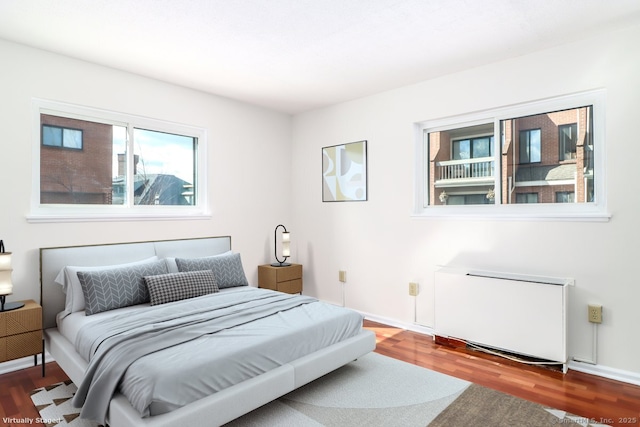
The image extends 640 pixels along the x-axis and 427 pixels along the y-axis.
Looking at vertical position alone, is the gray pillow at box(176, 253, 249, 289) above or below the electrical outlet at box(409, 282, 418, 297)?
above

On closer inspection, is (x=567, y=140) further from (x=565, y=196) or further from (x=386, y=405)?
(x=386, y=405)

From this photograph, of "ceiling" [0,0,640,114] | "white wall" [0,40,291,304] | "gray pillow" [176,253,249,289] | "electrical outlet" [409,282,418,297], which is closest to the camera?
"ceiling" [0,0,640,114]

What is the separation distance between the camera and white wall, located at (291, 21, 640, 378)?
293cm

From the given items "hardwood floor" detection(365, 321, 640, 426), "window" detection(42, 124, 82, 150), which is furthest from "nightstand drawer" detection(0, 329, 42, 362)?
"hardwood floor" detection(365, 321, 640, 426)

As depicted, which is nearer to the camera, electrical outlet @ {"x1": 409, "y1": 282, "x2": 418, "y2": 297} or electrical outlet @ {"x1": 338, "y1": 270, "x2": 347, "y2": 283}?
electrical outlet @ {"x1": 409, "y1": 282, "x2": 418, "y2": 297}

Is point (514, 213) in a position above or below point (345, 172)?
below

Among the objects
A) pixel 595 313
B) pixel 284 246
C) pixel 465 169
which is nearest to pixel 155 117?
pixel 284 246

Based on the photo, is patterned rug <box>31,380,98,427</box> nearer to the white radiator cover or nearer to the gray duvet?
the gray duvet

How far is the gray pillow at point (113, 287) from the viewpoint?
2994 mm

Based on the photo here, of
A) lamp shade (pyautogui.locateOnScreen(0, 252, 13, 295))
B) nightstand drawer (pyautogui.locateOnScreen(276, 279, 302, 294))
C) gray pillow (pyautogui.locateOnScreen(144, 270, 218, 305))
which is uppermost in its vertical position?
lamp shade (pyautogui.locateOnScreen(0, 252, 13, 295))

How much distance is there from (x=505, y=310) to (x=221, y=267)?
8.86ft

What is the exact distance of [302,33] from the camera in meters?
2.95

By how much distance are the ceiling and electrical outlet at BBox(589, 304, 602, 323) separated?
7.11 ft

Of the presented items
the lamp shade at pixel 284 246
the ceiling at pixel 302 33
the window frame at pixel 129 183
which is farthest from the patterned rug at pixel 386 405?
the ceiling at pixel 302 33
